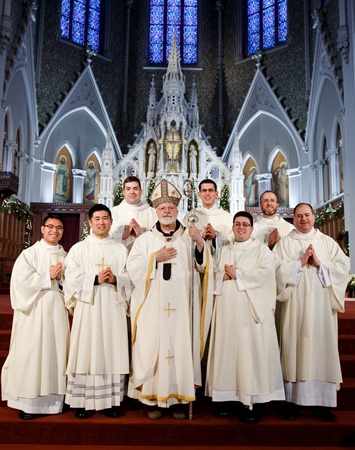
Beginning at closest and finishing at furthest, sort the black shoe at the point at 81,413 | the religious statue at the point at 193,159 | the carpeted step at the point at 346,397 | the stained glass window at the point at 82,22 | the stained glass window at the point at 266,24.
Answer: the black shoe at the point at 81,413
the carpeted step at the point at 346,397
the religious statue at the point at 193,159
the stained glass window at the point at 82,22
the stained glass window at the point at 266,24

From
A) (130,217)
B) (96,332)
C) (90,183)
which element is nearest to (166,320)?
(96,332)

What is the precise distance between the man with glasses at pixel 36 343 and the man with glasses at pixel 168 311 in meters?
0.66

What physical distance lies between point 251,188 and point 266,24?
7.26 m

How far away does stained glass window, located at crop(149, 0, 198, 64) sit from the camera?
20188 mm

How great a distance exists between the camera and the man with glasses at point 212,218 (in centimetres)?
478

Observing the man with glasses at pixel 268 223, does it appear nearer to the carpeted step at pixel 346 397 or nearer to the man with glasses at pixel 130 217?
the man with glasses at pixel 130 217

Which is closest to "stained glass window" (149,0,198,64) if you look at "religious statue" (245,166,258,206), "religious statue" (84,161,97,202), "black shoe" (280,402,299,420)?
"religious statue" (84,161,97,202)

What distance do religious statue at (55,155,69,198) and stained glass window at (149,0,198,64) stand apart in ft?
21.6

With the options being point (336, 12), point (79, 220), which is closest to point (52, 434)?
point (79, 220)

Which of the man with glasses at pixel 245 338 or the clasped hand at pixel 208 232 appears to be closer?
the man with glasses at pixel 245 338

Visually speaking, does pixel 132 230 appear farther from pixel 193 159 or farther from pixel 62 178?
pixel 62 178

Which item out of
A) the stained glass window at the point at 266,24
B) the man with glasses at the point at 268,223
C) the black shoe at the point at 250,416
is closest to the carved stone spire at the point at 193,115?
the stained glass window at the point at 266,24

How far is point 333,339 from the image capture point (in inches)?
165

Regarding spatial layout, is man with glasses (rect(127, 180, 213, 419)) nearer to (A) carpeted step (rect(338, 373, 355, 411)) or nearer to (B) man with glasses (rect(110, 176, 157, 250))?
(B) man with glasses (rect(110, 176, 157, 250))
